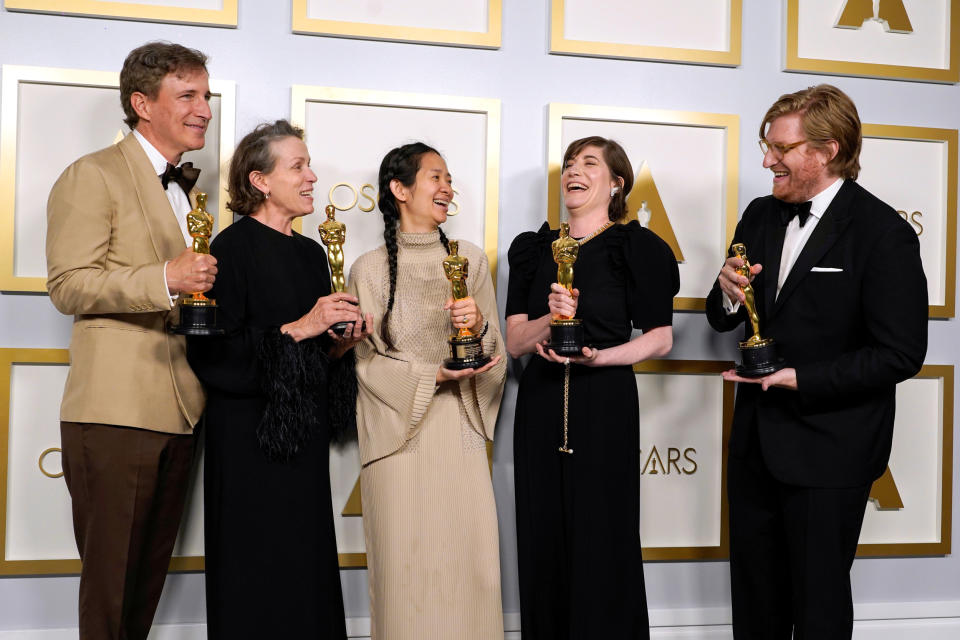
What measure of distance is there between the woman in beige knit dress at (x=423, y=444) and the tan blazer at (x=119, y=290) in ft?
2.26

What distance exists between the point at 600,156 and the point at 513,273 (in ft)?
1.86

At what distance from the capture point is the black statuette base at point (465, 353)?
9.63 ft

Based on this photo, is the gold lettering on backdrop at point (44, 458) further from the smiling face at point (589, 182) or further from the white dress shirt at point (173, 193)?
the smiling face at point (589, 182)

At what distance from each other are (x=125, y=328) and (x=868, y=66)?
3545mm

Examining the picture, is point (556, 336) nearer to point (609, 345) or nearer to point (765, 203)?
point (609, 345)

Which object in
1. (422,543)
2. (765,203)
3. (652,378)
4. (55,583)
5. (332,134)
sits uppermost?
(332,134)

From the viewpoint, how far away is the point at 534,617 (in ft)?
10.2

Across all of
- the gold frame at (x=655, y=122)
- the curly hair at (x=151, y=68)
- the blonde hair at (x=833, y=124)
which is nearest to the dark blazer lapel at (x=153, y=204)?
the curly hair at (x=151, y=68)

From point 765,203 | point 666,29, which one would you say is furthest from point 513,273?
point 666,29

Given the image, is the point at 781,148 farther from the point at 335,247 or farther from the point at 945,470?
the point at 945,470

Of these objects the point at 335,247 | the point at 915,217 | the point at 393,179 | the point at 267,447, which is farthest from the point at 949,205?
the point at 267,447

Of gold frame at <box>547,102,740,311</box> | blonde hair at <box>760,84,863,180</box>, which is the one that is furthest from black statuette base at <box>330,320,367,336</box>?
blonde hair at <box>760,84,863,180</box>

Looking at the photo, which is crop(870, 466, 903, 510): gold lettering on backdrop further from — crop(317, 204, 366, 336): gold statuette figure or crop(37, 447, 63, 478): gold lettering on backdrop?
crop(37, 447, 63, 478): gold lettering on backdrop

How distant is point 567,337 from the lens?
2.86 m
